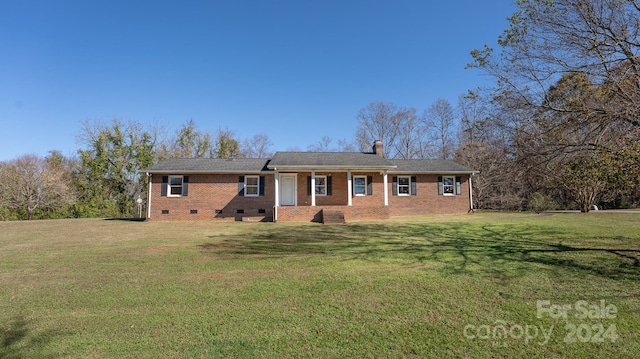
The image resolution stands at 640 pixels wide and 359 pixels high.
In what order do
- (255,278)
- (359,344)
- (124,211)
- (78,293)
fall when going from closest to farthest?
(359,344) < (78,293) < (255,278) < (124,211)

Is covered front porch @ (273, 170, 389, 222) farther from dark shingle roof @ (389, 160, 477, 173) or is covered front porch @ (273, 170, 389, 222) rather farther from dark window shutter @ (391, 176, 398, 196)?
dark shingle roof @ (389, 160, 477, 173)

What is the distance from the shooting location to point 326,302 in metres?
4.31

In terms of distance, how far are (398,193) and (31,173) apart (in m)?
26.5

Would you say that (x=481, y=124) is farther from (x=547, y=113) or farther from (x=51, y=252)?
(x=51, y=252)

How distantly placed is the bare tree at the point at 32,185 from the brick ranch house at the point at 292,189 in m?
10.5

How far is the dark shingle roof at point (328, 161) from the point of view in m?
17.9

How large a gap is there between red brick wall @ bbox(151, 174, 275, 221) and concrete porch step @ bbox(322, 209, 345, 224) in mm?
3805

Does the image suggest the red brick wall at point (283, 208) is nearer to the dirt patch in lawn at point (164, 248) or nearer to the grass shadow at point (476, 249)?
the grass shadow at point (476, 249)

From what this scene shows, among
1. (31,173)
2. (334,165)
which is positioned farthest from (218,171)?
(31,173)

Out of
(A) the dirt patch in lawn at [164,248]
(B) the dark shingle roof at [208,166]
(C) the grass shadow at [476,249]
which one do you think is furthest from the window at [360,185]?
(A) the dirt patch in lawn at [164,248]

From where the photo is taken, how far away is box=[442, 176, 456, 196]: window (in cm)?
2158

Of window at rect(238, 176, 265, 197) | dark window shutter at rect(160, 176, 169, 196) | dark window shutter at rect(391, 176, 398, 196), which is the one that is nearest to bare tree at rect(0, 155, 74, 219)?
dark window shutter at rect(160, 176, 169, 196)

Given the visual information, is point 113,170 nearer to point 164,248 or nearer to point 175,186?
point 175,186

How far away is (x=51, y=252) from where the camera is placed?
8078 millimetres
